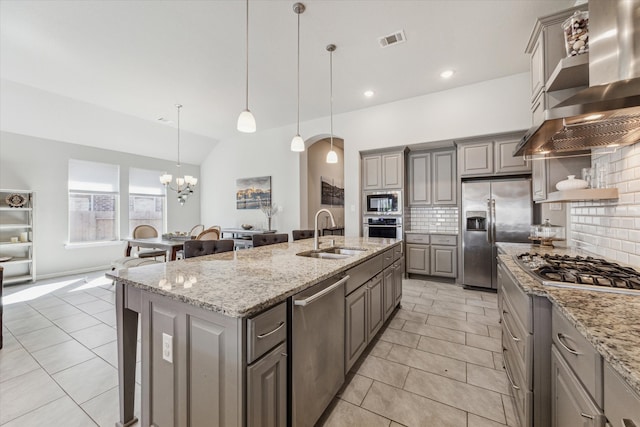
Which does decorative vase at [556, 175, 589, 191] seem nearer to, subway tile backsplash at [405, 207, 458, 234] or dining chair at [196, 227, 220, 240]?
subway tile backsplash at [405, 207, 458, 234]

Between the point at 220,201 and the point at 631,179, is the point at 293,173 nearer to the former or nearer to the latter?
the point at 220,201

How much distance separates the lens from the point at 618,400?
66 cm

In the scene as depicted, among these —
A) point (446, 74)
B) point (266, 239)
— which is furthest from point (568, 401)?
point (446, 74)

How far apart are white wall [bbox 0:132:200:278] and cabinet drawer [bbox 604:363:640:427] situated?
23.3 feet

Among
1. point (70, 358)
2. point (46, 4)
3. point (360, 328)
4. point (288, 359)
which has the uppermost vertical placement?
point (46, 4)

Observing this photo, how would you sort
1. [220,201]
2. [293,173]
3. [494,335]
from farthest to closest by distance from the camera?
[220,201] → [293,173] → [494,335]

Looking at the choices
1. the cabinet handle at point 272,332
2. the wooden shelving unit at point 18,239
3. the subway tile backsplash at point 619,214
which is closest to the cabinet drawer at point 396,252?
the subway tile backsplash at point 619,214

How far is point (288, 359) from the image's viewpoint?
3.86 ft

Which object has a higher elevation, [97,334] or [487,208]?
[487,208]

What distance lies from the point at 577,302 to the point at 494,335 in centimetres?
190

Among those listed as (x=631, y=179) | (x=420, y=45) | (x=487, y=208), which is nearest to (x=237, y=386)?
(x=631, y=179)

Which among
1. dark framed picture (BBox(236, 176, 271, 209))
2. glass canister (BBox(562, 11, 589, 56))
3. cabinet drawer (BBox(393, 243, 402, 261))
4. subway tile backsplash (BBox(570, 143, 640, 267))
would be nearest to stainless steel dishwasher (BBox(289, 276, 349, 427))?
cabinet drawer (BBox(393, 243, 402, 261))

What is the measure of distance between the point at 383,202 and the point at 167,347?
4.07m

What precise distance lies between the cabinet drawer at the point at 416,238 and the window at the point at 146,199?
19.8 ft
